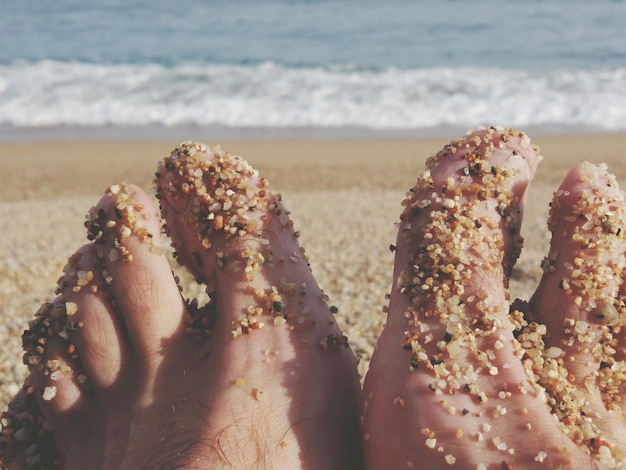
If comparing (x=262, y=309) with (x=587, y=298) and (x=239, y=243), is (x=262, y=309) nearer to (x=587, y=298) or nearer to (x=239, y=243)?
(x=239, y=243)

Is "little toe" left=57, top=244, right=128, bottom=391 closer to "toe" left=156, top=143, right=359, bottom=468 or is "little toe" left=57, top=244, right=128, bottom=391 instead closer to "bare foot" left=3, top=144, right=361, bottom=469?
"bare foot" left=3, top=144, right=361, bottom=469

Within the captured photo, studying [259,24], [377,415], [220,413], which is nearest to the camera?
[377,415]

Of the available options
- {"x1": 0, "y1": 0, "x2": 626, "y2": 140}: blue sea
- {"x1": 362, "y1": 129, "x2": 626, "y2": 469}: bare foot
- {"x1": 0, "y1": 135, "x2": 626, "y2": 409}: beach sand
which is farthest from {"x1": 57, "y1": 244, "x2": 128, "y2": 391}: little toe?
{"x1": 0, "y1": 0, "x2": 626, "y2": 140}: blue sea

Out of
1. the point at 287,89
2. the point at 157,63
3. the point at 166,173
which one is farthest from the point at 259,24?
the point at 166,173

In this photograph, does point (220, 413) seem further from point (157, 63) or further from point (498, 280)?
point (157, 63)

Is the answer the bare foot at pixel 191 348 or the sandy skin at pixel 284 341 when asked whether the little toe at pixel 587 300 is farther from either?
the bare foot at pixel 191 348

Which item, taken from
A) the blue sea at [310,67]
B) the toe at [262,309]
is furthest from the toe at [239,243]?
the blue sea at [310,67]
